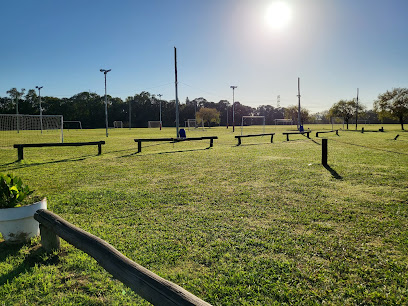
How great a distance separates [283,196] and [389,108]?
4926cm

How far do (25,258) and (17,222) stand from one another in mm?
495

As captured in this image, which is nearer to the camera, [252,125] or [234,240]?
[234,240]

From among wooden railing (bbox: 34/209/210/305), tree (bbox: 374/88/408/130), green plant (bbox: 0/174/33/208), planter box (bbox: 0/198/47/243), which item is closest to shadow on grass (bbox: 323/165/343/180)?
wooden railing (bbox: 34/209/210/305)

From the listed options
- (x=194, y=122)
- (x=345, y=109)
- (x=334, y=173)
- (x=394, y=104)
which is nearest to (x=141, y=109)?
(x=194, y=122)

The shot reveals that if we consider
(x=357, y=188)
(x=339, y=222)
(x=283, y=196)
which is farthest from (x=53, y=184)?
(x=357, y=188)

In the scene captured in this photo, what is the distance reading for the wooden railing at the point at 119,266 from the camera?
5.71ft

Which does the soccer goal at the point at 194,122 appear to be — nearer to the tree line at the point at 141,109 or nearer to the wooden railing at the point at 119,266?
the tree line at the point at 141,109

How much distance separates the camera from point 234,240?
3566 mm

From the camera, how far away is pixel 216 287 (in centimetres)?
254

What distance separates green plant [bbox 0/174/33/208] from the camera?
3287mm

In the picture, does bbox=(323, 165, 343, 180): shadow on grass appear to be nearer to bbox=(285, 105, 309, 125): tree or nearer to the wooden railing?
the wooden railing

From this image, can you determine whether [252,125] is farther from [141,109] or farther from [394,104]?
[394,104]

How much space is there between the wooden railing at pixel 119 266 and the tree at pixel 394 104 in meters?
51.8

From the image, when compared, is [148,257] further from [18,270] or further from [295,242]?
[295,242]
